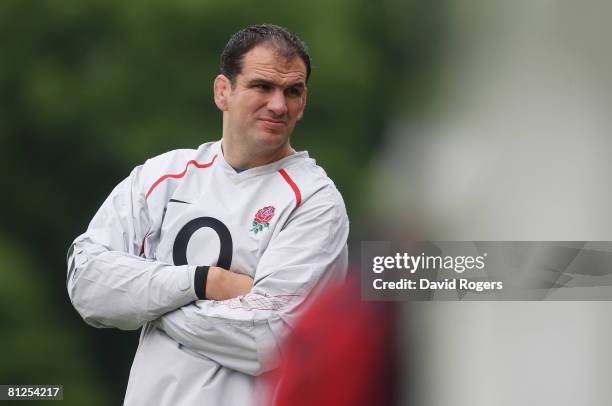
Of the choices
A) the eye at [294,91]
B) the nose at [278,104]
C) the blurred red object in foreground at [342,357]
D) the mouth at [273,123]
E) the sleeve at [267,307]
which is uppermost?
the eye at [294,91]

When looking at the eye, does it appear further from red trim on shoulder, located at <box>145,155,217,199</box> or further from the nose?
red trim on shoulder, located at <box>145,155,217,199</box>

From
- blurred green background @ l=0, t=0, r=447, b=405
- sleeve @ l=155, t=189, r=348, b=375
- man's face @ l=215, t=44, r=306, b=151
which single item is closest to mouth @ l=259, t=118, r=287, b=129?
man's face @ l=215, t=44, r=306, b=151

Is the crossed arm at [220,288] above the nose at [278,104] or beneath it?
beneath

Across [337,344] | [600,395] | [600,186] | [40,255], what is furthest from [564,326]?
[40,255]

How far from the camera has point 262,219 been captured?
9.04ft

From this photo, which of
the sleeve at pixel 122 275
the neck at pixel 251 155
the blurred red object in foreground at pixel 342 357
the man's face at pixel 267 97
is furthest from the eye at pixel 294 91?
the blurred red object in foreground at pixel 342 357

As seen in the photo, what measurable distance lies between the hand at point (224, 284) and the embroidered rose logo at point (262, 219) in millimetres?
127

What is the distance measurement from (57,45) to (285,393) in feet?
16.6

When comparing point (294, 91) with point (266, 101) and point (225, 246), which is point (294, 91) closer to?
point (266, 101)

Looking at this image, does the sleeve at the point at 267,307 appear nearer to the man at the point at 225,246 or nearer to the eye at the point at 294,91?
the man at the point at 225,246

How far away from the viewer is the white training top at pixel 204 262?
103 inches

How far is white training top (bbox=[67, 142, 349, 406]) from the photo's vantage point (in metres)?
2.62

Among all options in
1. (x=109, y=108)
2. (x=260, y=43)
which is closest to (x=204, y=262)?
(x=260, y=43)

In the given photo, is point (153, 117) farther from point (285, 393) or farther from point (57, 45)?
point (285, 393)
